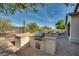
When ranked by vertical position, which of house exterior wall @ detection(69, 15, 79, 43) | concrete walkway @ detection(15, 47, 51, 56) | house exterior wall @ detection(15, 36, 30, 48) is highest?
house exterior wall @ detection(69, 15, 79, 43)

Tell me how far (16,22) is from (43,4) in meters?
0.50

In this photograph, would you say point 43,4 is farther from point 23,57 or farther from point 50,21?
point 23,57

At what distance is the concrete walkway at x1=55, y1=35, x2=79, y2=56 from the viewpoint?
2.75 m

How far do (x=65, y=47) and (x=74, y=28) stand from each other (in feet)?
1.09

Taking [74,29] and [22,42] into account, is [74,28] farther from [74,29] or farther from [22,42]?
[22,42]

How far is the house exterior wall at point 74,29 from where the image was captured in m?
2.78

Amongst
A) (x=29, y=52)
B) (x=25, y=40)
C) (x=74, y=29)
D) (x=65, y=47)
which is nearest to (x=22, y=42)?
(x=25, y=40)

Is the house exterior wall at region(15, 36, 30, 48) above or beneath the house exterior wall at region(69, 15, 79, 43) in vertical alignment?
beneath

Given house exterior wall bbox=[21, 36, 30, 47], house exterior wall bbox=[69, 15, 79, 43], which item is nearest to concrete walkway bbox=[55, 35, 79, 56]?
house exterior wall bbox=[69, 15, 79, 43]

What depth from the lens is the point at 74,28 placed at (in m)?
2.83

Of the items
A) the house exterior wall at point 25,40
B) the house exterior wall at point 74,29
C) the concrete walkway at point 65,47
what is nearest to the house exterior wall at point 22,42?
the house exterior wall at point 25,40

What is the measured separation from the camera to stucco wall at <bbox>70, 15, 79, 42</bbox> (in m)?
2.78

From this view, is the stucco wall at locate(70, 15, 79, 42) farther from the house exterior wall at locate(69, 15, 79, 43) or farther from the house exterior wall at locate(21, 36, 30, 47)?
the house exterior wall at locate(21, 36, 30, 47)

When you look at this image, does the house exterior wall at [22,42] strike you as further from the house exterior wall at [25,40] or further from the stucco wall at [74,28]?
the stucco wall at [74,28]
